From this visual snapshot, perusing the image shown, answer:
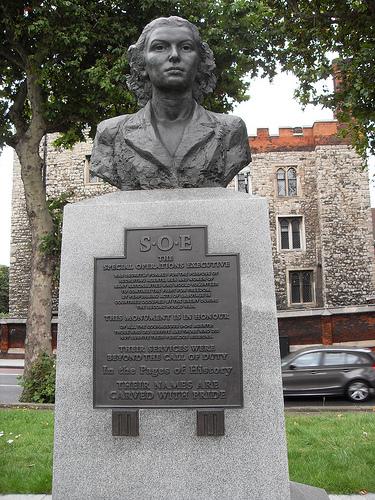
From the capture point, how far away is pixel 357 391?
37.7 feet

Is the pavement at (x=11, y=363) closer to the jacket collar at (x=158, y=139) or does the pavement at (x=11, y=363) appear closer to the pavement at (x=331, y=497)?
the pavement at (x=331, y=497)

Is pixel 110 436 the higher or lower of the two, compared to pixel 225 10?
lower

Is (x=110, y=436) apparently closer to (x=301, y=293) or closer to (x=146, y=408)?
(x=146, y=408)

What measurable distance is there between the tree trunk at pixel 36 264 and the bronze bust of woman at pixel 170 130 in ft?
27.1

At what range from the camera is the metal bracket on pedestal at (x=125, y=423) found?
138 inches

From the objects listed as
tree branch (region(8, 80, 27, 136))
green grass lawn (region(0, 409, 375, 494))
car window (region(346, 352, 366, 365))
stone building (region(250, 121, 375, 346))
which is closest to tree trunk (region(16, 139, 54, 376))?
tree branch (region(8, 80, 27, 136))

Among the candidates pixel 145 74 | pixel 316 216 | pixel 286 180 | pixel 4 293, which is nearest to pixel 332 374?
pixel 145 74

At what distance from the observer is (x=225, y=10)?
37.5ft

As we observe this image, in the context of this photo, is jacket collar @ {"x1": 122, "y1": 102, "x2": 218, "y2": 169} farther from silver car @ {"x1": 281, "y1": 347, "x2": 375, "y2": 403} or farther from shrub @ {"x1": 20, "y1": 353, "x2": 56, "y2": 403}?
silver car @ {"x1": 281, "y1": 347, "x2": 375, "y2": 403}

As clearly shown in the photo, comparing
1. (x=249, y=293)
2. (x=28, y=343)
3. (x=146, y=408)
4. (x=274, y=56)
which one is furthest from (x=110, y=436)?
(x=274, y=56)

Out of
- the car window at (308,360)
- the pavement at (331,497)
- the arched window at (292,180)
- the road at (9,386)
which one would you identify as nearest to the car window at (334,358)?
the car window at (308,360)

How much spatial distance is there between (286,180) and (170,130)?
30136 millimetres

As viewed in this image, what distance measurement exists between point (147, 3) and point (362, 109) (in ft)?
17.7

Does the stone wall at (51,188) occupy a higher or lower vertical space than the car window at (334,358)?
higher
